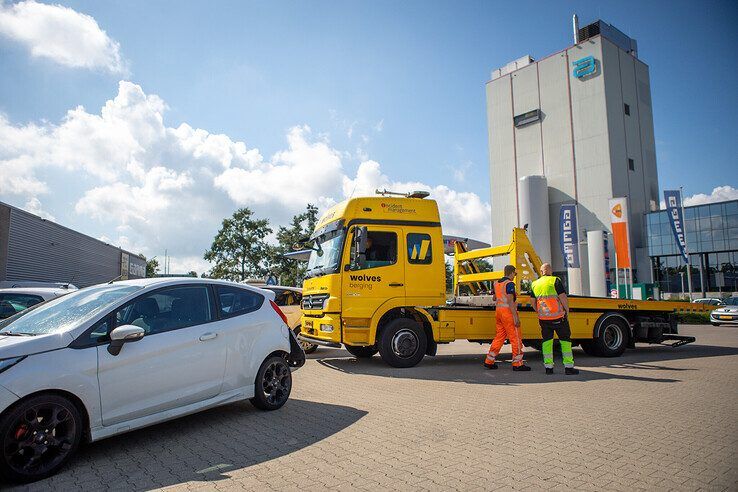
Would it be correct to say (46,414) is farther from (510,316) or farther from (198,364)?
(510,316)

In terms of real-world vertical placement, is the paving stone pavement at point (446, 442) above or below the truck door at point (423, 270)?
below

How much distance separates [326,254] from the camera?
969cm

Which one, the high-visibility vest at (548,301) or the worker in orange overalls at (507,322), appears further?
the worker in orange overalls at (507,322)

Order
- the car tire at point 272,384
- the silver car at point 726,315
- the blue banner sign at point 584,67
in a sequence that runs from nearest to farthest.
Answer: the car tire at point 272,384 < the silver car at point 726,315 < the blue banner sign at point 584,67

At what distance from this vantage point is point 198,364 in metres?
4.91

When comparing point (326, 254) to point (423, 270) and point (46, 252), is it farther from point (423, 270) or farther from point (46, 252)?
point (46, 252)

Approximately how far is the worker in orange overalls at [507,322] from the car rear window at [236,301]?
4949mm

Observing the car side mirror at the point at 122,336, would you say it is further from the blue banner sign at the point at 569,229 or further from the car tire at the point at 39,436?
the blue banner sign at the point at 569,229

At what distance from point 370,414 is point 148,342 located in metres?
2.64

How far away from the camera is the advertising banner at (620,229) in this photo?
35.9 metres

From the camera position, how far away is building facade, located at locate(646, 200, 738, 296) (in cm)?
4281

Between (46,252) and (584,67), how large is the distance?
1760 inches

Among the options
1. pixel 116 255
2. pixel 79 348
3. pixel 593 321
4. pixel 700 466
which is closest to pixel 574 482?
pixel 700 466

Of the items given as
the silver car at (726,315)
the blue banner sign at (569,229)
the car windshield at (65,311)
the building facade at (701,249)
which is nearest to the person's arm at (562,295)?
the car windshield at (65,311)
